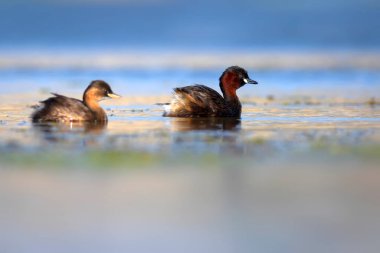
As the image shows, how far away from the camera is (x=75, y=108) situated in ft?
49.5

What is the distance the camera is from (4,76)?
31.8m

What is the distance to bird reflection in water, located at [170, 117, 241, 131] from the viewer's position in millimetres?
14344

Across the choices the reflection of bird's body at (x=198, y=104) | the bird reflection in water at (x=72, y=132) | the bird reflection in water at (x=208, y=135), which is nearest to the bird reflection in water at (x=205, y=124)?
the bird reflection in water at (x=208, y=135)

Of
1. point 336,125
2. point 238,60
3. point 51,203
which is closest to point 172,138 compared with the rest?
point 336,125

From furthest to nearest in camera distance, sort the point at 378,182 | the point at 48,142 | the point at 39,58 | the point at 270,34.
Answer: the point at 270,34, the point at 39,58, the point at 48,142, the point at 378,182

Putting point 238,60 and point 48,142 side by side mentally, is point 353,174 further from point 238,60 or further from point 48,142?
point 238,60

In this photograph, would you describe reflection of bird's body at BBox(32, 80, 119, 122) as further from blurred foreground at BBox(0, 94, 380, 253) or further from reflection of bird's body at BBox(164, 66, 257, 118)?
reflection of bird's body at BBox(164, 66, 257, 118)

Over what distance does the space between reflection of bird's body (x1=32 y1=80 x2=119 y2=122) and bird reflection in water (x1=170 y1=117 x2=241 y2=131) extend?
1.15 metres

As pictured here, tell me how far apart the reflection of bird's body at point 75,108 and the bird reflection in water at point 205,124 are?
45.2 inches

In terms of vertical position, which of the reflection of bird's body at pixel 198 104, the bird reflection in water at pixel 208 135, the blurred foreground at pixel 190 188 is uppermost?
the reflection of bird's body at pixel 198 104

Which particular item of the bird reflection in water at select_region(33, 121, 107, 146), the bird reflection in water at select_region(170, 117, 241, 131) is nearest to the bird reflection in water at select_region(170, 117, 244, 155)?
the bird reflection in water at select_region(170, 117, 241, 131)

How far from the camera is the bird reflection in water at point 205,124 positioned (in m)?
14.3

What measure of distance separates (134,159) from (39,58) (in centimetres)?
3368

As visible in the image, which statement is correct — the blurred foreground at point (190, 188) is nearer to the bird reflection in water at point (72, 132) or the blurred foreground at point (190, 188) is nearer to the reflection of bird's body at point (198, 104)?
the bird reflection in water at point (72, 132)
